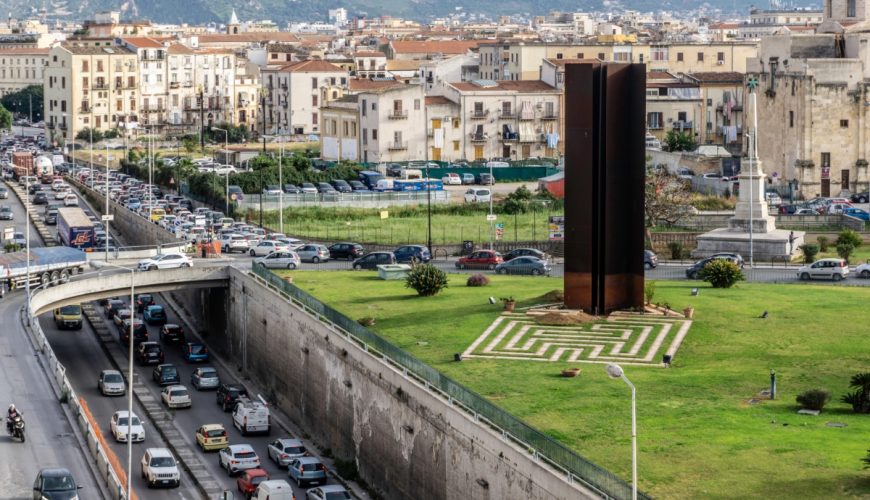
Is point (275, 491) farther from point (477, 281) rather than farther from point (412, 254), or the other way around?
point (412, 254)

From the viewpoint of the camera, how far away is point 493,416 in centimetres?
4394

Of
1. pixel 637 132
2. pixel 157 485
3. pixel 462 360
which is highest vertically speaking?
pixel 637 132

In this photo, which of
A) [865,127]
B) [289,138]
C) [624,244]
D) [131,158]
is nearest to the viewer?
[624,244]

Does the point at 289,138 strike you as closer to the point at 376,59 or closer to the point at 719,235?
the point at 376,59

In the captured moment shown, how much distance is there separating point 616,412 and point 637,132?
1549cm

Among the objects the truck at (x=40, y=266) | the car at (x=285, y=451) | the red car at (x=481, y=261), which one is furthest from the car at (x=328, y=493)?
the red car at (x=481, y=261)

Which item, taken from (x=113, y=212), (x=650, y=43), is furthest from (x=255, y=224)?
(x=650, y=43)

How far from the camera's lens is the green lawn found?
40.4 meters

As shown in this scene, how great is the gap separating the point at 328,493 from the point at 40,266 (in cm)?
3441

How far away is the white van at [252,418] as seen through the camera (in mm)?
60094

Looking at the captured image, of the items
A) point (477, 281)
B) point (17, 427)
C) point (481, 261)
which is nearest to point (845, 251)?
point (481, 261)

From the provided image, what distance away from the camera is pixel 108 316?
84.9m

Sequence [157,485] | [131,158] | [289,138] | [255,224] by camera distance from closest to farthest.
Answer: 1. [157,485]
2. [255,224]
3. [131,158]
4. [289,138]

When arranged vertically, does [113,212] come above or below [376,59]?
below
